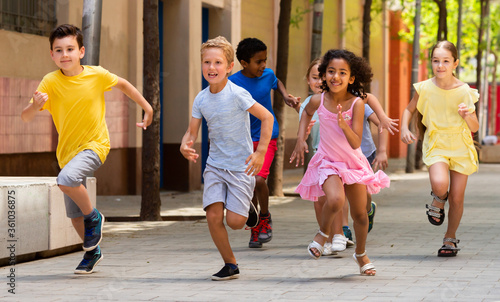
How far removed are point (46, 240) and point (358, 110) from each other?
9.97ft

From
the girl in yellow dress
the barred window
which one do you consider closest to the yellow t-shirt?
the girl in yellow dress

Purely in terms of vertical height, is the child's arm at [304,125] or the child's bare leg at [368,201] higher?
the child's arm at [304,125]

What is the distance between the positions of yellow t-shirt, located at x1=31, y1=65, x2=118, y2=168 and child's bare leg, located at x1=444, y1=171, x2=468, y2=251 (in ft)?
10.4

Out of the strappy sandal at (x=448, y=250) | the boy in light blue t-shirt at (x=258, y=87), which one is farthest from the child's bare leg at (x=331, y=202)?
the boy in light blue t-shirt at (x=258, y=87)

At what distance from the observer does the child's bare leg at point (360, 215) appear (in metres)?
7.60

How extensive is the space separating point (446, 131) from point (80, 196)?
3303 mm

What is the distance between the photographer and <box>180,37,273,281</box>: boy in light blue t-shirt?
24.4ft

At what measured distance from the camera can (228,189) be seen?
7.54 metres

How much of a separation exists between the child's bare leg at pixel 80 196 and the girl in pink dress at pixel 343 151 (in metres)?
1.64

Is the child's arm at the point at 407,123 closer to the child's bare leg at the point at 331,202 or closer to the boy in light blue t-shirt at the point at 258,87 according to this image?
the child's bare leg at the point at 331,202

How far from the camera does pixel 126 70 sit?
17.4 meters

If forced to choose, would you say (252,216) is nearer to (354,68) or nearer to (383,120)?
(383,120)

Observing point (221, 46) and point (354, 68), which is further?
point (354, 68)

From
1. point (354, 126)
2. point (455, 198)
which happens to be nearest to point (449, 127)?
point (455, 198)
